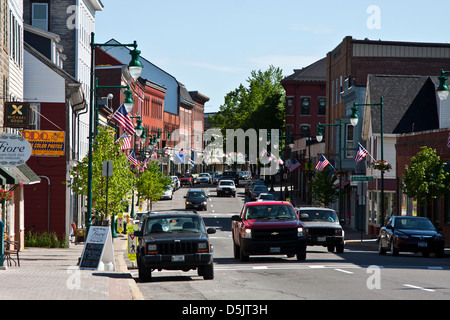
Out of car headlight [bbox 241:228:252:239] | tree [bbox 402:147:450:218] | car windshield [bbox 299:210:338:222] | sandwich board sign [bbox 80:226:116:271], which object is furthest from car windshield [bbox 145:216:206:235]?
tree [bbox 402:147:450:218]

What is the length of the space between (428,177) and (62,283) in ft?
85.3

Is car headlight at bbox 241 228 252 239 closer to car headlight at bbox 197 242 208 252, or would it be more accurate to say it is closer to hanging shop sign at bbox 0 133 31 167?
car headlight at bbox 197 242 208 252

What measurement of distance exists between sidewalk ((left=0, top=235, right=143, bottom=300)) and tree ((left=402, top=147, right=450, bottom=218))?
60.2ft

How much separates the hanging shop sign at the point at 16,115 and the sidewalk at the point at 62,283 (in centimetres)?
466

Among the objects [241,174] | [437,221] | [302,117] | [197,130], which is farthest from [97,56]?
[197,130]

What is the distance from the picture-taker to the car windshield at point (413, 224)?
3297 centimetres

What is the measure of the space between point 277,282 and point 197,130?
447 feet

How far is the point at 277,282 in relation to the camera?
774 inches

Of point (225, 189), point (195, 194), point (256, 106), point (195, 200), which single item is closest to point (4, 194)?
point (195, 200)

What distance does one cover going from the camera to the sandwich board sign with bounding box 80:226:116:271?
75.3ft

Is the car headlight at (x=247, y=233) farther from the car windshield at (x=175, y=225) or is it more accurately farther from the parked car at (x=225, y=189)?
the parked car at (x=225, y=189)

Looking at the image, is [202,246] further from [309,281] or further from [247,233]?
[247,233]

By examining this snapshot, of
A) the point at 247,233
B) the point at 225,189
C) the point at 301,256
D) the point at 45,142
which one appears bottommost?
the point at 301,256

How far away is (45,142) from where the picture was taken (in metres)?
34.2
